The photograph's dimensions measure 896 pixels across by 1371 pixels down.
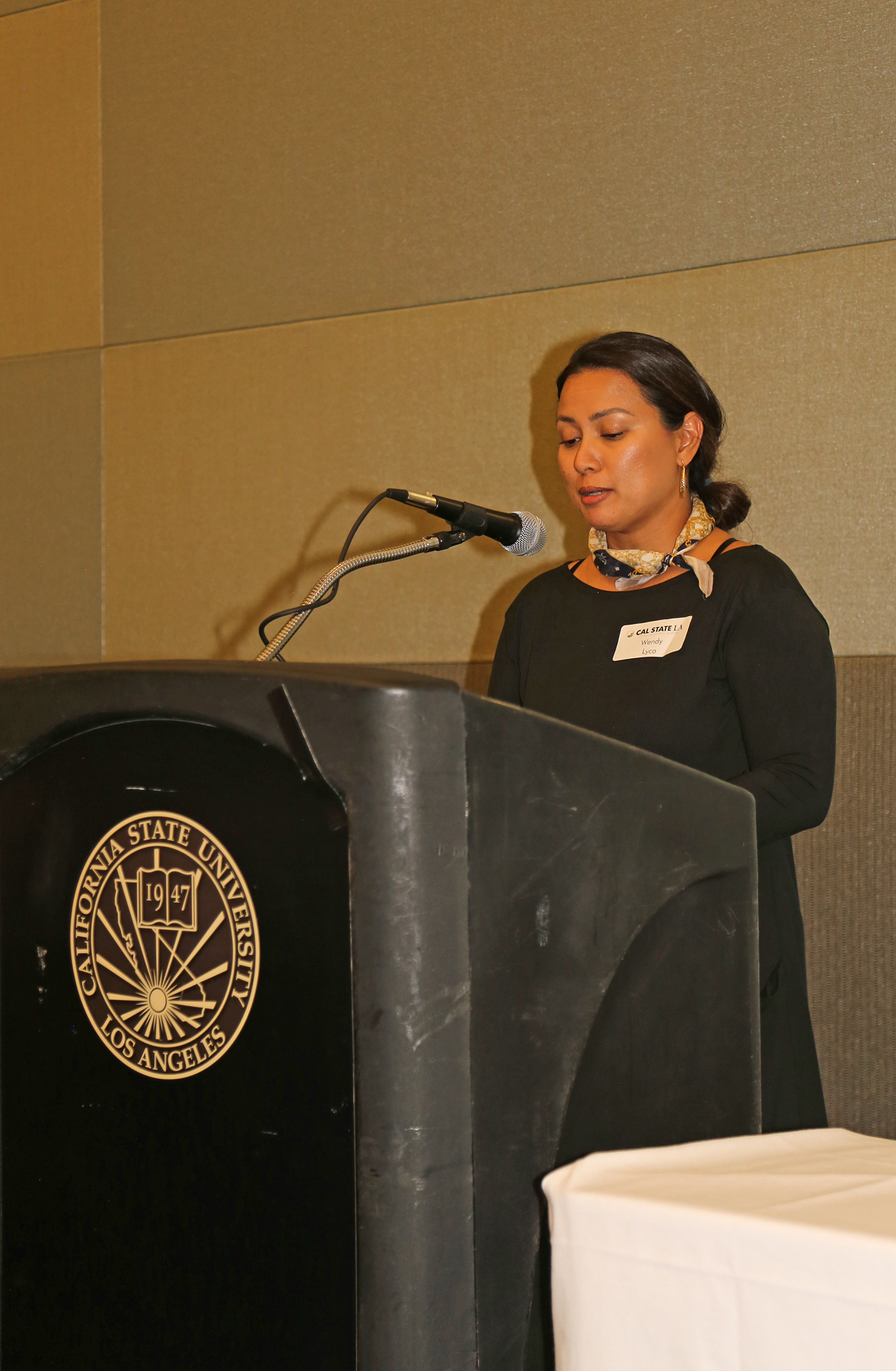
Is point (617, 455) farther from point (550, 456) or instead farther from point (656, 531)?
point (550, 456)

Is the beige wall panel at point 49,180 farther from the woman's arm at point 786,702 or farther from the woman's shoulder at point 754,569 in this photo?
the woman's arm at point 786,702

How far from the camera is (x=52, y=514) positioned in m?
2.74

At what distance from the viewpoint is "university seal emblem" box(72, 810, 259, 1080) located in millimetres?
577

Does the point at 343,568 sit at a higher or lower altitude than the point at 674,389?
lower

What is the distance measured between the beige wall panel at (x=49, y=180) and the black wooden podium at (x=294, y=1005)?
237 centimetres

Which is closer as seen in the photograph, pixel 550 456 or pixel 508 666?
pixel 508 666

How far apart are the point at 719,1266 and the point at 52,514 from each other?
8.25 feet

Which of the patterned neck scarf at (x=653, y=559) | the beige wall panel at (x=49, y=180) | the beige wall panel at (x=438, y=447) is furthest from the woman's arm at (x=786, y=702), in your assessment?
the beige wall panel at (x=49, y=180)

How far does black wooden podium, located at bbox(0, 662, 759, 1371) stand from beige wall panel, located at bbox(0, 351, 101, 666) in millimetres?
2160

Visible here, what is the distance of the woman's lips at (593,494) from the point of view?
1.62m

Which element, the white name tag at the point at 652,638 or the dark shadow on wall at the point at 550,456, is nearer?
the white name tag at the point at 652,638

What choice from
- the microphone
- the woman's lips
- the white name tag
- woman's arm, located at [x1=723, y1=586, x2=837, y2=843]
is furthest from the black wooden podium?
the woman's lips

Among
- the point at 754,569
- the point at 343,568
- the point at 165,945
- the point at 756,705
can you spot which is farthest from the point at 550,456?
the point at 165,945

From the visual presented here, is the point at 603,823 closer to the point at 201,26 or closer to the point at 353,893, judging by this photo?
the point at 353,893
